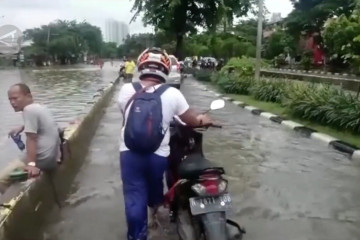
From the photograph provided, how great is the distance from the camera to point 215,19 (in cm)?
3222

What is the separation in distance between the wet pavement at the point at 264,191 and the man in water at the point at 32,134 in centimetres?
62

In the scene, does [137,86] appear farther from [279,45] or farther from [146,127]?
[279,45]

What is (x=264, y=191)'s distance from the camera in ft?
20.8

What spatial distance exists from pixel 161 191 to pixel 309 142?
6.51m

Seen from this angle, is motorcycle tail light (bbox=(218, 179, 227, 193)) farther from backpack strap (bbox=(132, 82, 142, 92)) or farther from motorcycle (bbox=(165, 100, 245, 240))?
backpack strap (bbox=(132, 82, 142, 92))

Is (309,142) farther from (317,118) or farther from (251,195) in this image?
(251,195)

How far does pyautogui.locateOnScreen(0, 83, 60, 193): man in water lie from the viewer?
4711 mm

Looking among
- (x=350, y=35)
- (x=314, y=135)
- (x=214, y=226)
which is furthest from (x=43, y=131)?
(x=350, y=35)

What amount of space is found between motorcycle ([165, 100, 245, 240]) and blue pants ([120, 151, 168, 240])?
0.61ft

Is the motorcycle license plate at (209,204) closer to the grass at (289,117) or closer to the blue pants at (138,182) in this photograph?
the blue pants at (138,182)

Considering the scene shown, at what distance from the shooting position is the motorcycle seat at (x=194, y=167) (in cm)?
376

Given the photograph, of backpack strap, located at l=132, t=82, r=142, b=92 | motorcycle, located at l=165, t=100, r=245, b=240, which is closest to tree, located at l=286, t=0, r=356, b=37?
motorcycle, located at l=165, t=100, r=245, b=240

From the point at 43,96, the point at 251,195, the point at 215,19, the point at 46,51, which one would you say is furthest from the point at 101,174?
the point at 46,51

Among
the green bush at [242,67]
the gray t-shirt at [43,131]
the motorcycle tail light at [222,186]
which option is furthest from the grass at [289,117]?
the motorcycle tail light at [222,186]
